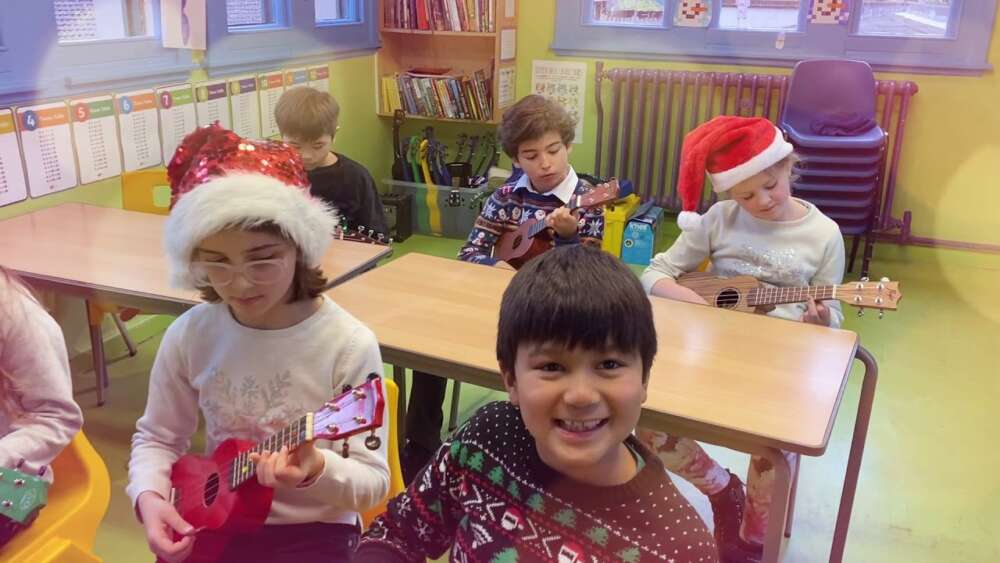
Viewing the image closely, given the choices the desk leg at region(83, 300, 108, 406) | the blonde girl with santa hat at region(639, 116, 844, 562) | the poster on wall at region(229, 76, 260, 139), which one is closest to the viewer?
the blonde girl with santa hat at region(639, 116, 844, 562)

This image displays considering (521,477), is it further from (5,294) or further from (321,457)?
(5,294)

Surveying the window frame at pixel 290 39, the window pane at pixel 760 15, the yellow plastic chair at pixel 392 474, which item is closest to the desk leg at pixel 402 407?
the yellow plastic chair at pixel 392 474

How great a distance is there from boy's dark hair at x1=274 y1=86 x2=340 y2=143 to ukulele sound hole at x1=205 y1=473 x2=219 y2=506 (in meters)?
1.57

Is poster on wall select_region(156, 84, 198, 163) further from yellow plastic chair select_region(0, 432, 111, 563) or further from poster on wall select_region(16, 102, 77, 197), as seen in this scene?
yellow plastic chair select_region(0, 432, 111, 563)

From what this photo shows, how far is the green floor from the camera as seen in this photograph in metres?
2.09

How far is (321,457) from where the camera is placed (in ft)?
3.57

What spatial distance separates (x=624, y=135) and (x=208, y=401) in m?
3.49

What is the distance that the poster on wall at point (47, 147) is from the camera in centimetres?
262

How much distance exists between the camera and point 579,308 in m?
0.87

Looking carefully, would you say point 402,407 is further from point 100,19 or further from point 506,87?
point 506,87

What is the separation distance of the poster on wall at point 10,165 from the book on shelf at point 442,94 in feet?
7.52

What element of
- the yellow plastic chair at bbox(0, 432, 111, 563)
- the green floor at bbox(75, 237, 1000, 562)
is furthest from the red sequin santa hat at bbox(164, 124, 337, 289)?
the green floor at bbox(75, 237, 1000, 562)

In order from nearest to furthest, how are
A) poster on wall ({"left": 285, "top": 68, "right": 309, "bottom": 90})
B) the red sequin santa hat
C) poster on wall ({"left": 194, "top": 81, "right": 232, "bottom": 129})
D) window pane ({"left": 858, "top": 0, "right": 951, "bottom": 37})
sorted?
the red sequin santa hat → poster on wall ({"left": 194, "top": 81, "right": 232, "bottom": 129}) → poster on wall ({"left": 285, "top": 68, "right": 309, "bottom": 90}) → window pane ({"left": 858, "top": 0, "right": 951, "bottom": 37})

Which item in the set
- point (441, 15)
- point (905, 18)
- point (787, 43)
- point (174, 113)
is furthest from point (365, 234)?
point (905, 18)
